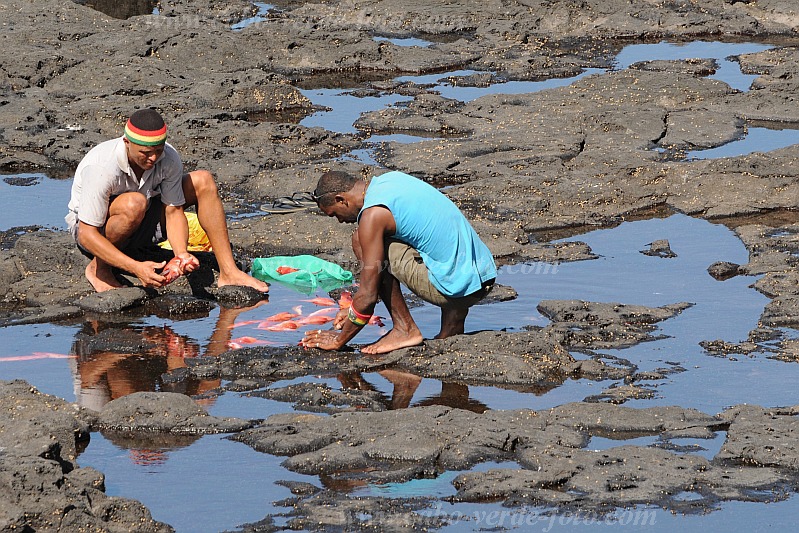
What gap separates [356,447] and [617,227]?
3848mm

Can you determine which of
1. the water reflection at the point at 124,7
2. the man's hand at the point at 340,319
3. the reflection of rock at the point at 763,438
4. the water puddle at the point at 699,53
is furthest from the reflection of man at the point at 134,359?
the water reflection at the point at 124,7

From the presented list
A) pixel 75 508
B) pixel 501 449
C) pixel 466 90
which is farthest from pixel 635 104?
pixel 75 508

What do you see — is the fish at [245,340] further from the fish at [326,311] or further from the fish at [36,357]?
the fish at [36,357]

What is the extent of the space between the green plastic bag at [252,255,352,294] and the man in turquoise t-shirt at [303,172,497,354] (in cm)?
109

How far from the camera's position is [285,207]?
8555mm

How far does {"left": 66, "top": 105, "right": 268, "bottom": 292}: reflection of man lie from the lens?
6.72 m

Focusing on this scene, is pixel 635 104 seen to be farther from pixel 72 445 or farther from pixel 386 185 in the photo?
pixel 72 445

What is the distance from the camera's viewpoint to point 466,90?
39.1ft

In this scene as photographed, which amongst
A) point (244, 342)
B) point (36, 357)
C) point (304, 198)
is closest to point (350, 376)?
point (244, 342)

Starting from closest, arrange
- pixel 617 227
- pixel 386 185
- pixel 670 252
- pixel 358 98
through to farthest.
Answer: pixel 386 185, pixel 670 252, pixel 617 227, pixel 358 98

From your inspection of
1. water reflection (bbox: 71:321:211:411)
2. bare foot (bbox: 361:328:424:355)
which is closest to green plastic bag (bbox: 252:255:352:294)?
water reflection (bbox: 71:321:211:411)

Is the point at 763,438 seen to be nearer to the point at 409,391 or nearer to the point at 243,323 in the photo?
the point at 409,391

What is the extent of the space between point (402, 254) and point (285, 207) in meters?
2.53

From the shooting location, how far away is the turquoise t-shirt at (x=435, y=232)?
6.04 m
